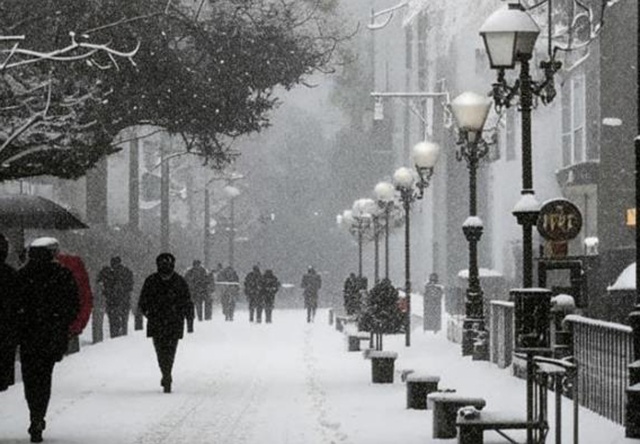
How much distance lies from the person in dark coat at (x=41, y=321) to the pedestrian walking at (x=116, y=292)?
22173 mm

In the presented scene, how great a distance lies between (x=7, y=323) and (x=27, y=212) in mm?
13025

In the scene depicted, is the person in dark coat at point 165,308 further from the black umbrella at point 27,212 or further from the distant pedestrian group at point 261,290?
the distant pedestrian group at point 261,290

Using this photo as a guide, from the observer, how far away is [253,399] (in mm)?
20000

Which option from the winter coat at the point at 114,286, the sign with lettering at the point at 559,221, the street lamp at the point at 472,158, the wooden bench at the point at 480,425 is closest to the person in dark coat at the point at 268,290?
the winter coat at the point at 114,286

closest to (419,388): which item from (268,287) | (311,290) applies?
(268,287)

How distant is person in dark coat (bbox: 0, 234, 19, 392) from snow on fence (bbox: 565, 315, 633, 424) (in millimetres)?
5202

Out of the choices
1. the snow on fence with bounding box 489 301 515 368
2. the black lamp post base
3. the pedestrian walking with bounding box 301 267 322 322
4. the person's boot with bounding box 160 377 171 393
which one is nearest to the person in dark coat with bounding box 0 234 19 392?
the person's boot with bounding box 160 377 171 393

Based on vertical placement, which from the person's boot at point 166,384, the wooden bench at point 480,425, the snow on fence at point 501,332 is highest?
the snow on fence at point 501,332

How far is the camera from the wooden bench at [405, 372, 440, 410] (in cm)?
1798

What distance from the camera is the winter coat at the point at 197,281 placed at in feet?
160

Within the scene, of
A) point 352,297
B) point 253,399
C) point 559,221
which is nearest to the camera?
point 253,399

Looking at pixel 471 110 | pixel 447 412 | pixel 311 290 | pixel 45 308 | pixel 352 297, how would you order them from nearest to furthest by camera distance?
pixel 447 412 < pixel 45 308 < pixel 471 110 < pixel 352 297 < pixel 311 290

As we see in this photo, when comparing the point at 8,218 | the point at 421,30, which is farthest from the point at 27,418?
the point at 421,30

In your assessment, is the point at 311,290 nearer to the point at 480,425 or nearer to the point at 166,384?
the point at 166,384
